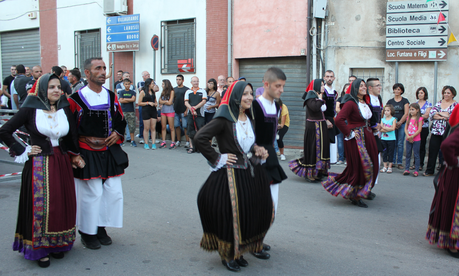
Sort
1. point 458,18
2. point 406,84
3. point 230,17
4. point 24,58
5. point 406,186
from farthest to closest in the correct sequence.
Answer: point 24,58 → point 230,17 → point 406,84 → point 458,18 → point 406,186

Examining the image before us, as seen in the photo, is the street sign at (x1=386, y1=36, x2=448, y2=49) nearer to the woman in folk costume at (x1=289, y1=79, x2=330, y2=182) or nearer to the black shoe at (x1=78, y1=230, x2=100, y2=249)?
the woman in folk costume at (x1=289, y1=79, x2=330, y2=182)

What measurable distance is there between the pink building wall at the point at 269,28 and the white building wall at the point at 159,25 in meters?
1.23

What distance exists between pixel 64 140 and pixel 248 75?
394 inches

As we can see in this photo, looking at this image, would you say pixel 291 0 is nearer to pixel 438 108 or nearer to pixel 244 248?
pixel 438 108

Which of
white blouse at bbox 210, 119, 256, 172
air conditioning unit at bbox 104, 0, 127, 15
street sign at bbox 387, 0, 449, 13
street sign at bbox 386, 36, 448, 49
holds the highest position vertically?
air conditioning unit at bbox 104, 0, 127, 15

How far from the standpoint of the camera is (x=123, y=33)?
1534 cm

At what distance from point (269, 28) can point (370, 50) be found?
3125 millimetres

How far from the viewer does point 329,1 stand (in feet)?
38.9

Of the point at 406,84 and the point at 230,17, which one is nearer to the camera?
the point at 406,84

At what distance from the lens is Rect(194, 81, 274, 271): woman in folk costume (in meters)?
3.86

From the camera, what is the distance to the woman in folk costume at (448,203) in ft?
14.4

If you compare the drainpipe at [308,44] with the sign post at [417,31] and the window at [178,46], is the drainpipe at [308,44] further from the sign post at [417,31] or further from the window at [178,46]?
the window at [178,46]

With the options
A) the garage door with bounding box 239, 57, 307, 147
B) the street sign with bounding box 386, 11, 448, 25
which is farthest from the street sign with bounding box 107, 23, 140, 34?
the street sign with bounding box 386, 11, 448, 25

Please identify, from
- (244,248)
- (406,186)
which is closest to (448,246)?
(244,248)
